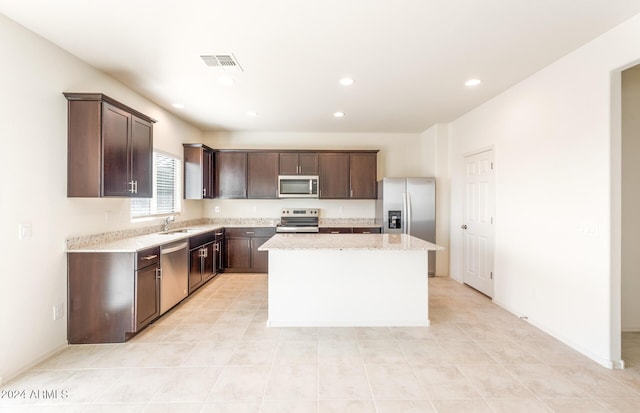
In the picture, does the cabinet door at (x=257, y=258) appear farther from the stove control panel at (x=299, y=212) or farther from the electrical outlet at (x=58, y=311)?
the electrical outlet at (x=58, y=311)

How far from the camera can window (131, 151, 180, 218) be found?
392cm

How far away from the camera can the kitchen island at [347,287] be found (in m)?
3.11

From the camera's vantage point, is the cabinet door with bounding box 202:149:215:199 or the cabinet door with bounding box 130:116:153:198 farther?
the cabinet door with bounding box 202:149:215:199

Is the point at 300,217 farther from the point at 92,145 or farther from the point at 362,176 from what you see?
the point at 92,145

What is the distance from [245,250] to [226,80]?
3.02 m

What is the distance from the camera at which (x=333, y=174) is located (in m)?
5.50

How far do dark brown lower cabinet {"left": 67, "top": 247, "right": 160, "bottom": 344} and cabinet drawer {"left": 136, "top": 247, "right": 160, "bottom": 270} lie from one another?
2 centimetres

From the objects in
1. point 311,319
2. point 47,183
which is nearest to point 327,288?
point 311,319

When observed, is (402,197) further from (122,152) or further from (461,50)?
(122,152)

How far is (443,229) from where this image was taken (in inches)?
200

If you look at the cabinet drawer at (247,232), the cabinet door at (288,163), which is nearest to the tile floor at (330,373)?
the cabinet drawer at (247,232)

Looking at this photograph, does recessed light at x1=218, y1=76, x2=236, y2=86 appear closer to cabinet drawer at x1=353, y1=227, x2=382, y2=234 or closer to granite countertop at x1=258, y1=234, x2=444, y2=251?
granite countertop at x1=258, y1=234, x2=444, y2=251

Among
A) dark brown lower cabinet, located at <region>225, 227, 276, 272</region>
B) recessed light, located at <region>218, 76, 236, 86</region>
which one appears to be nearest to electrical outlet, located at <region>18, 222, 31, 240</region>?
recessed light, located at <region>218, 76, 236, 86</region>

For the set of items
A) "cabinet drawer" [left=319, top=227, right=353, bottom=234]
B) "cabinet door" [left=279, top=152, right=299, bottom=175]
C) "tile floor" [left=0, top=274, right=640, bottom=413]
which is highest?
"cabinet door" [left=279, top=152, right=299, bottom=175]
